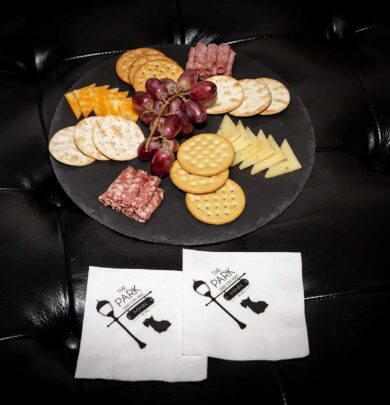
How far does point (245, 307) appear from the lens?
909mm

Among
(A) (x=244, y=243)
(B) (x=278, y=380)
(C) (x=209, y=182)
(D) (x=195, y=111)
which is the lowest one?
(B) (x=278, y=380)

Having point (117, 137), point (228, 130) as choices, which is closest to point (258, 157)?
point (228, 130)

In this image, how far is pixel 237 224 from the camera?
3.14 ft

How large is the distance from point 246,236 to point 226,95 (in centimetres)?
37

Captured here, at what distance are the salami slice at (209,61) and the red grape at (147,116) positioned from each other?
0.71ft

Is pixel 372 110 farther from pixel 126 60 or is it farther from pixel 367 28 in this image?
pixel 126 60

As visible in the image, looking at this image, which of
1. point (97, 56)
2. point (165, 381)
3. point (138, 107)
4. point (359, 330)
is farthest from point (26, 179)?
point (359, 330)

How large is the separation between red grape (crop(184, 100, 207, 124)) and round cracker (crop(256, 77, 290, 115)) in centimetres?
17

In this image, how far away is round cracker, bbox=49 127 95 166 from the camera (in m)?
1.03

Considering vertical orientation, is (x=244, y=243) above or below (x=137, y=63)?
below

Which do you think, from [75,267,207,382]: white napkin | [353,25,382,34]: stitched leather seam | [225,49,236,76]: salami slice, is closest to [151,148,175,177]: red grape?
[75,267,207,382]: white napkin

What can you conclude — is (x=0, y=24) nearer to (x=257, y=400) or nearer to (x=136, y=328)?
(x=136, y=328)

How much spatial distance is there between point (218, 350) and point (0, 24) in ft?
3.71

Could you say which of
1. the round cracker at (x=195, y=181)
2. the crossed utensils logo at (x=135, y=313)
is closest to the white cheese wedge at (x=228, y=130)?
the round cracker at (x=195, y=181)
